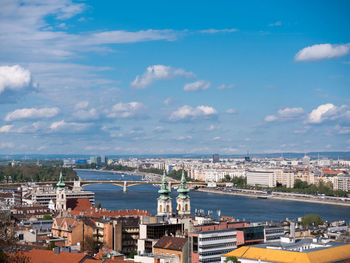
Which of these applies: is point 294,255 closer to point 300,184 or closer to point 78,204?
point 78,204

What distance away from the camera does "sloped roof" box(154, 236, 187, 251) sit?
851 inches

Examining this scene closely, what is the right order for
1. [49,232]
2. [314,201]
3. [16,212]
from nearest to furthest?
[49,232]
[16,212]
[314,201]

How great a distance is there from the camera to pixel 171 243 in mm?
22000

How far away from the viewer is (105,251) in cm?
2217

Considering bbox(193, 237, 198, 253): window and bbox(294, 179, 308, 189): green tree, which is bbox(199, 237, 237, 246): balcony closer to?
bbox(193, 237, 198, 253): window

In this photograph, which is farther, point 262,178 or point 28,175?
point 262,178

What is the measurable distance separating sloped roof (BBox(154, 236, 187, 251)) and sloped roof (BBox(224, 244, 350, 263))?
228 cm

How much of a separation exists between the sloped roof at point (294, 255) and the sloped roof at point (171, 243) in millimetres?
2284

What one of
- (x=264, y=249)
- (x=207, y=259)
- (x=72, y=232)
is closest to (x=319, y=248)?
(x=264, y=249)

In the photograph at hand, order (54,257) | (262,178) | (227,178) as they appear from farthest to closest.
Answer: (227,178), (262,178), (54,257)

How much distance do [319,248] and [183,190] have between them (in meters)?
13.1

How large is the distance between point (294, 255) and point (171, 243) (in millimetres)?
5030

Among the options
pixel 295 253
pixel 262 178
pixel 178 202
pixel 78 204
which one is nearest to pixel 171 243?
pixel 295 253

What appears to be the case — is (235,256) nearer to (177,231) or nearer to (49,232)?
(177,231)
